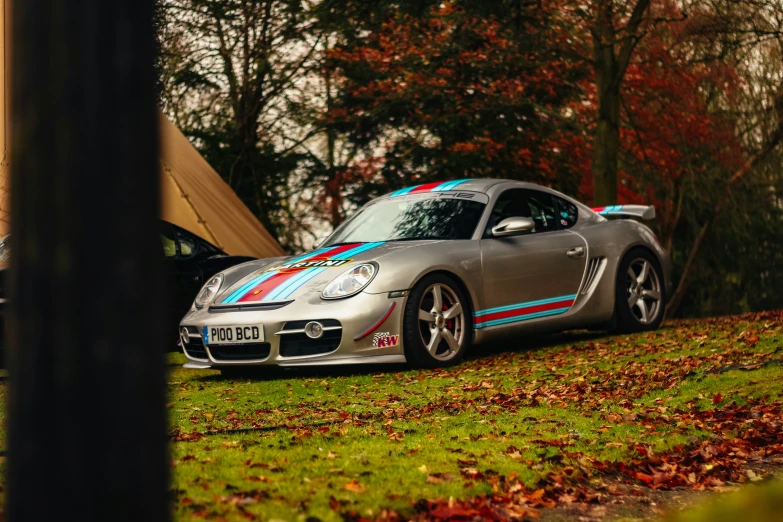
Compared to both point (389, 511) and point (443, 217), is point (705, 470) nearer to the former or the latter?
point (389, 511)

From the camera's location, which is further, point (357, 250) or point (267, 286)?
point (357, 250)

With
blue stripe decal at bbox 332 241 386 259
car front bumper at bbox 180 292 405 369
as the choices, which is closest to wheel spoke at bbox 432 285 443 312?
car front bumper at bbox 180 292 405 369

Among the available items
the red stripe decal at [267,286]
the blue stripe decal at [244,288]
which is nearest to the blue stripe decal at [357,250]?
the red stripe decal at [267,286]

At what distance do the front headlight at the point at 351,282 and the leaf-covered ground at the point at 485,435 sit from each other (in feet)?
2.13

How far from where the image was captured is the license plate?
8.04 metres

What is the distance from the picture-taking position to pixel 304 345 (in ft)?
26.5

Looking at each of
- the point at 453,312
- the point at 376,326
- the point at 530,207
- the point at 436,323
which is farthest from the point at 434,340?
the point at 530,207

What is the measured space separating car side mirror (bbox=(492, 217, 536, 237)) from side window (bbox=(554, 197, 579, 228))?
107 cm

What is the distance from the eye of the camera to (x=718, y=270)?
25.2m

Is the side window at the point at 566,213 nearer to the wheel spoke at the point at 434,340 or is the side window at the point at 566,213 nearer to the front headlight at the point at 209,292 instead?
the wheel spoke at the point at 434,340

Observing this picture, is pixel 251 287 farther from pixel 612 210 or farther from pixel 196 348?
pixel 612 210

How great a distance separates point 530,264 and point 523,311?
1.37 feet

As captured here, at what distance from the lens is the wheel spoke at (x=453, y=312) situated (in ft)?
28.0

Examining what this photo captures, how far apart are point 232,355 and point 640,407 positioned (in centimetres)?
344
